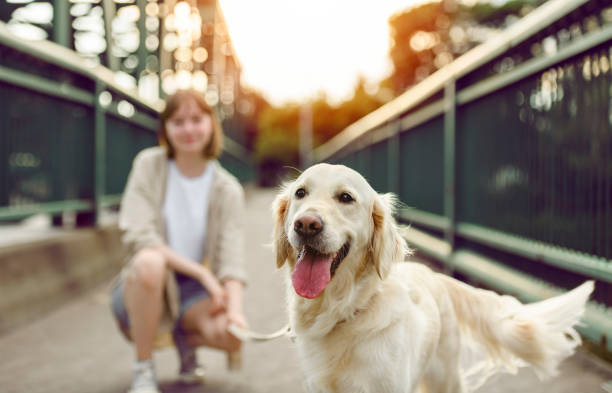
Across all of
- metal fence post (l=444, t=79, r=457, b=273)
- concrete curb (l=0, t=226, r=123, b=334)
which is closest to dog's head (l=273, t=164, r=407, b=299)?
concrete curb (l=0, t=226, r=123, b=334)

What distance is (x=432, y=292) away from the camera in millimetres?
2801

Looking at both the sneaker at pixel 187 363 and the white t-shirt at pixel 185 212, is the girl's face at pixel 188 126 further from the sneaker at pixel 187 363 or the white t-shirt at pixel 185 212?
the sneaker at pixel 187 363

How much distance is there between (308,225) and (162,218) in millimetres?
1710

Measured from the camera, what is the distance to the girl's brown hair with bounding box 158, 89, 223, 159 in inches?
150

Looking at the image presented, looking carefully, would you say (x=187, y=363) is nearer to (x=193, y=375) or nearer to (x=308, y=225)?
(x=193, y=375)

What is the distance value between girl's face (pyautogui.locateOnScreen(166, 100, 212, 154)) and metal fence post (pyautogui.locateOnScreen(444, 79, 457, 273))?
9.18 ft

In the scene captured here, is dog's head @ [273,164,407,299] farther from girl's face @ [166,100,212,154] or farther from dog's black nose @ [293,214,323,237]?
girl's face @ [166,100,212,154]

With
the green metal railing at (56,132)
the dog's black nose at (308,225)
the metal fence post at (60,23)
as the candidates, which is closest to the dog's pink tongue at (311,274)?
the dog's black nose at (308,225)

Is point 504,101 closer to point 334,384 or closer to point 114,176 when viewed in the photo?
point 334,384

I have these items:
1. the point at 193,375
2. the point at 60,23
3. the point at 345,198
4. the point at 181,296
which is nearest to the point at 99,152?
the point at 60,23

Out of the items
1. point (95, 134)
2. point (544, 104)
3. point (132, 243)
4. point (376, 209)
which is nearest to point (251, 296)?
point (95, 134)

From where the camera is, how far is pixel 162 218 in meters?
3.81

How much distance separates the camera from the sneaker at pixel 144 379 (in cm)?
330

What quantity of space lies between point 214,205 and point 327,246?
5.44 ft
